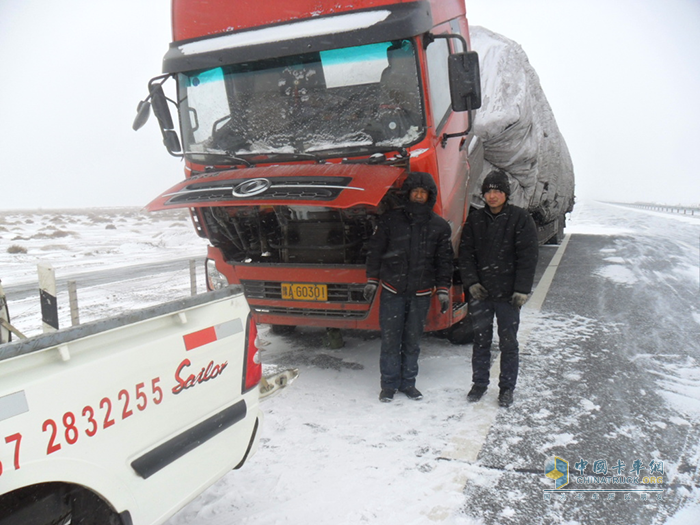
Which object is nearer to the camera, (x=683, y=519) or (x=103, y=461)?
(x=103, y=461)

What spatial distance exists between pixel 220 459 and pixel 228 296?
0.70 metres

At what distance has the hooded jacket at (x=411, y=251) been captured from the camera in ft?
12.6

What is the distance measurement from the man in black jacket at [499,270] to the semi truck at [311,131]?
452mm

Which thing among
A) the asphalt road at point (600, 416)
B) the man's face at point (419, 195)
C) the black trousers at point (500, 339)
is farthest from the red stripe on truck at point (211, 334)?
the black trousers at point (500, 339)

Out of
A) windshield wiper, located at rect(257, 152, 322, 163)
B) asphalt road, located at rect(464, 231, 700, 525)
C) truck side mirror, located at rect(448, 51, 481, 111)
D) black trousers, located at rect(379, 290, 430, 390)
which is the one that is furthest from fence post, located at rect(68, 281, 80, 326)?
asphalt road, located at rect(464, 231, 700, 525)

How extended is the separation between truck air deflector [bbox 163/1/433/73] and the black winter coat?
1.59 meters

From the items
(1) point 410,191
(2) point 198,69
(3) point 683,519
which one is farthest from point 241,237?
(3) point 683,519

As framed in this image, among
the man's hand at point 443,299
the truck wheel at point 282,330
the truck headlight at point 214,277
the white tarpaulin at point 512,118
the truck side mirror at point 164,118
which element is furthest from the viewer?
the white tarpaulin at point 512,118

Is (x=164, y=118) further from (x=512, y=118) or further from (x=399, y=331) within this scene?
(x=512, y=118)

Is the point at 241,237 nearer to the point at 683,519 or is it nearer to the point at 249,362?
the point at 249,362

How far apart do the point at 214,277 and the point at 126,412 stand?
318 cm

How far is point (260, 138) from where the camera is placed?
4.47m

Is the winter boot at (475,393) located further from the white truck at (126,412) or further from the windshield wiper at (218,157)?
the windshield wiper at (218,157)

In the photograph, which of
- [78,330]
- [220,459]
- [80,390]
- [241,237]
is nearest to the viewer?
[80,390]
